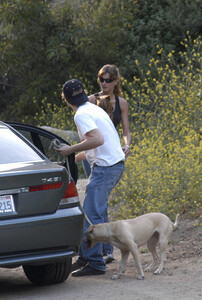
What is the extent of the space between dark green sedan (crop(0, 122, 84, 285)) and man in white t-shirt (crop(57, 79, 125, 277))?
0.67 metres

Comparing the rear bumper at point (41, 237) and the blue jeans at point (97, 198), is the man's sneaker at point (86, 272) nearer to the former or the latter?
the blue jeans at point (97, 198)

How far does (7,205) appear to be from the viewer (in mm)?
4918

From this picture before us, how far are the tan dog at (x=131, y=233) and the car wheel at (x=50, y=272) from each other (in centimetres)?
42

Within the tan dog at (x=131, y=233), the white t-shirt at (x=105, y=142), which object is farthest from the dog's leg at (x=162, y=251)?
the white t-shirt at (x=105, y=142)

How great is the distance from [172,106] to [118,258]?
4.34m

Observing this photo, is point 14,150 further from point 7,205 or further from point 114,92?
point 114,92

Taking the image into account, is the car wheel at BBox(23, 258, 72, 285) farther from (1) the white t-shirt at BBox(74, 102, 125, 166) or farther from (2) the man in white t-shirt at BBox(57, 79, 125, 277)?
(1) the white t-shirt at BBox(74, 102, 125, 166)

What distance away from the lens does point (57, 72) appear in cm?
1547

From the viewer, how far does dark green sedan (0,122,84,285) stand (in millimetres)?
4898

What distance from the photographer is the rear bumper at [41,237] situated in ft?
16.0

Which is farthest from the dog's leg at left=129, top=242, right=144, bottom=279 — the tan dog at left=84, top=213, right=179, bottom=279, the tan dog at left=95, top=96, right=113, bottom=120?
the tan dog at left=95, top=96, right=113, bottom=120

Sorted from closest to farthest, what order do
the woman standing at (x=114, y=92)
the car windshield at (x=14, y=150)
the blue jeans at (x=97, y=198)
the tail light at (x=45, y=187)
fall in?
1. the tail light at (x=45, y=187)
2. the car windshield at (x=14, y=150)
3. the blue jeans at (x=97, y=198)
4. the woman standing at (x=114, y=92)

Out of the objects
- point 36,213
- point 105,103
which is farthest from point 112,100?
point 36,213

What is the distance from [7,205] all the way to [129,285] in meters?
1.43
